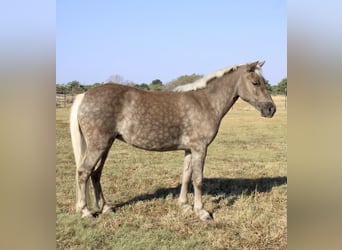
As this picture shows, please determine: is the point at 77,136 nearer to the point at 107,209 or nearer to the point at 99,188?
the point at 99,188

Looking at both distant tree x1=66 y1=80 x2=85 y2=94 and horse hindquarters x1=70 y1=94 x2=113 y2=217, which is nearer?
distant tree x1=66 y1=80 x2=85 y2=94

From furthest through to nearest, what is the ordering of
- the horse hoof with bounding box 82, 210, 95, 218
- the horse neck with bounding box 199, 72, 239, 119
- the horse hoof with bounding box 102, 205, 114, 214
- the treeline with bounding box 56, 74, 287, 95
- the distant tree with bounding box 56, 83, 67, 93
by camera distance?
the horse neck with bounding box 199, 72, 239, 119 → the horse hoof with bounding box 102, 205, 114, 214 → the horse hoof with bounding box 82, 210, 95, 218 → the treeline with bounding box 56, 74, 287, 95 → the distant tree with bounding box 56, 83, 67, 93

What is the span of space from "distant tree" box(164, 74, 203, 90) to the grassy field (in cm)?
60

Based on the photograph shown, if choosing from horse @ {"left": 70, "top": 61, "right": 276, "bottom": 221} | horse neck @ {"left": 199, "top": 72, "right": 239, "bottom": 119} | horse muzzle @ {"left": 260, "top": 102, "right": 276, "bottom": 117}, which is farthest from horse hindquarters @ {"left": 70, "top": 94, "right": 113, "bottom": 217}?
horse muzzle @ {"left": 260, "top": 102, "right": 276, "bottom": 117}

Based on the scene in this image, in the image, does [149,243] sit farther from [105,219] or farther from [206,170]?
[206,170]

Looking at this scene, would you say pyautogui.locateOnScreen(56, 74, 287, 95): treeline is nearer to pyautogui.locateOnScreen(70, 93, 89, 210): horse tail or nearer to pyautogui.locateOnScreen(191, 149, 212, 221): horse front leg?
pyautogui.locateOnScreen(70, 93, 89, 210): horse tail

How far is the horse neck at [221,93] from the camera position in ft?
9.98

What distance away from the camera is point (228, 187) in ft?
11.3

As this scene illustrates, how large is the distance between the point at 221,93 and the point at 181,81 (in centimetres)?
41

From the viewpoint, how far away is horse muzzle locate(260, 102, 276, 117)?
9.18 ft

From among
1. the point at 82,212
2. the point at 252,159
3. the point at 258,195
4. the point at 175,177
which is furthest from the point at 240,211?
the point at 82,212

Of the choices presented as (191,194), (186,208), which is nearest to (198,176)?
(186,208)
